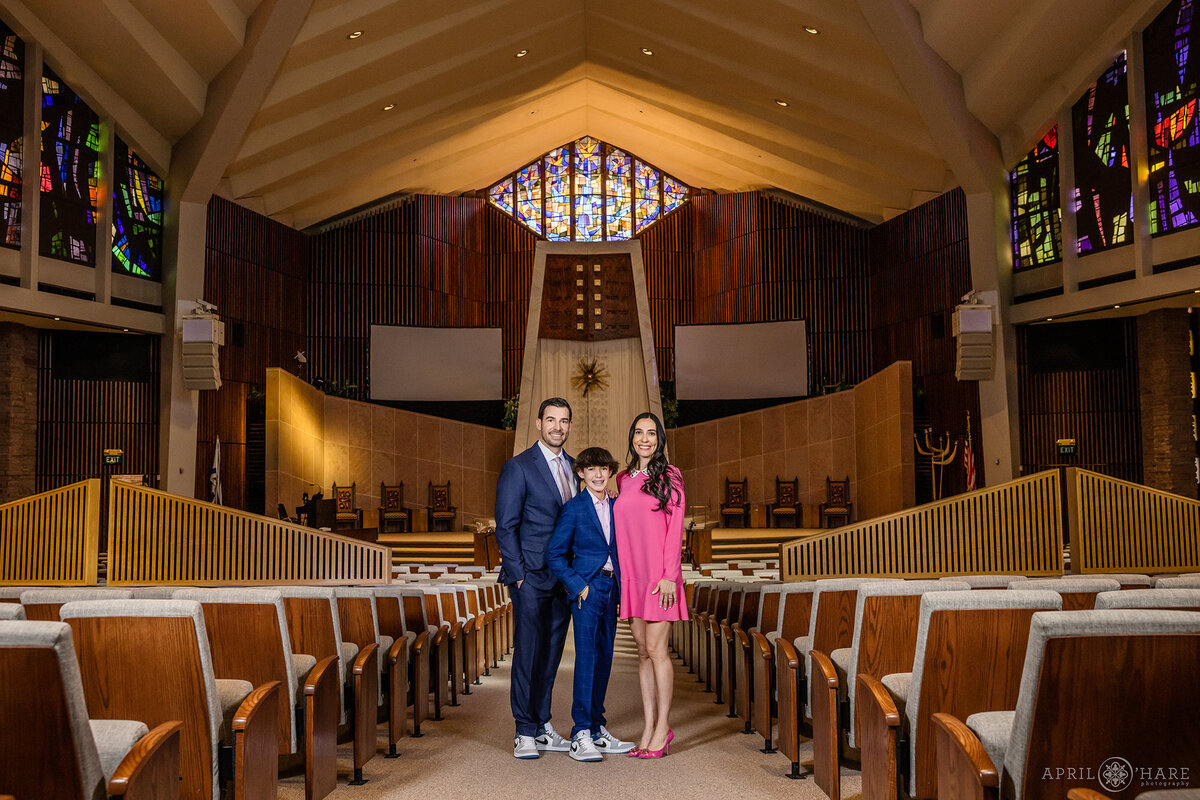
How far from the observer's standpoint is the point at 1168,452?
13.0 metres

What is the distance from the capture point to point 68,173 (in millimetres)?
12461

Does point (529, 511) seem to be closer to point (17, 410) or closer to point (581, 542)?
point (581, 542)

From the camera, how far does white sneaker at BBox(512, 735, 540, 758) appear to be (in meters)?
3.99

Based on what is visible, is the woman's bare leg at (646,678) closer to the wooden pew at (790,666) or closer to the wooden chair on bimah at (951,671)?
the wooden pew at (790,666)

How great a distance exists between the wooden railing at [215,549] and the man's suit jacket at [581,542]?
4040 millimetres

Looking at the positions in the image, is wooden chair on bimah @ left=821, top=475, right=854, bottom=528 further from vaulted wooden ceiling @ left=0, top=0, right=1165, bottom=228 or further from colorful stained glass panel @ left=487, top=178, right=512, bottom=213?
colorful stained glass panel @ left=487, top=178, right=512, bottom=213

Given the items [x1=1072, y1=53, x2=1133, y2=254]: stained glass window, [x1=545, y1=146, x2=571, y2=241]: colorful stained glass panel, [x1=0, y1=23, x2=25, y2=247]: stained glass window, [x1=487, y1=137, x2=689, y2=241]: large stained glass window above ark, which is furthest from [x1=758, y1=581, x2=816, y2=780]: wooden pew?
[x1=545, y1=146, x2=571, y2=241]: colorful stained glass panel

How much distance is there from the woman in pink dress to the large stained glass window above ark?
1652cm

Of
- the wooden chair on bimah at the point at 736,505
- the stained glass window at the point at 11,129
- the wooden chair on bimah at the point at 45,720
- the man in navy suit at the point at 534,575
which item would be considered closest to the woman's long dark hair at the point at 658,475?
the man in navy suit at the point at 534,575

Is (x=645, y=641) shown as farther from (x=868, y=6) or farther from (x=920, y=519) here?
(x=868, y=6)

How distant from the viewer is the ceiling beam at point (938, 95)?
11.4 metres

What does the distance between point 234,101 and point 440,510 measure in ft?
24.4

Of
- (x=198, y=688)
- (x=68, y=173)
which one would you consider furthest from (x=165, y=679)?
(x=68, y=173)

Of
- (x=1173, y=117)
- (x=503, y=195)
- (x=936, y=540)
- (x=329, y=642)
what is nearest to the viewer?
(x=329, y=642)
